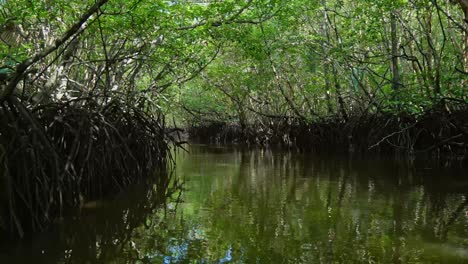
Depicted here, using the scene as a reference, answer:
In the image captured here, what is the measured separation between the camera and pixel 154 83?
34.0 ft

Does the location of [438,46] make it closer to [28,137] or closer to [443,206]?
[443,206]

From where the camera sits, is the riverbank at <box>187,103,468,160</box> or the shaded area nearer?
the shaded area

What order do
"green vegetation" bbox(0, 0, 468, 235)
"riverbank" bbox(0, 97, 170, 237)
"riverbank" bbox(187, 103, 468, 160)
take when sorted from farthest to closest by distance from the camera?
1. "riverbank" bbox(187, 103, 468, 160)
2. "green vegetation" bbox(0, 0, 468, 235)
3. "riverbank" bbox(0, 97, 170, 237)

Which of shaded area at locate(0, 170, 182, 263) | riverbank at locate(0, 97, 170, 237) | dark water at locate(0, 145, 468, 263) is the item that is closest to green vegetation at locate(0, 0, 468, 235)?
riverbank at locate(0, 97, 170, 237)

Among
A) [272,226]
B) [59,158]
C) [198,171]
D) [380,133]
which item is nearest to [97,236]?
[59,158]

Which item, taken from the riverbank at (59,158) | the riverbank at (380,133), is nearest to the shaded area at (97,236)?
the riverbank at (59,158)

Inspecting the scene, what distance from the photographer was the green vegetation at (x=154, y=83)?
393cm

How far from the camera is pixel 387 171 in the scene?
8.02 metres

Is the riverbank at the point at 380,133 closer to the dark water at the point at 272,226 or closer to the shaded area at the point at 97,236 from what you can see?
the dark water at the point at 272,226

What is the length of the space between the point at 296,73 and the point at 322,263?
11976 mm

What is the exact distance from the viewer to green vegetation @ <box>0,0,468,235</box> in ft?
12.9

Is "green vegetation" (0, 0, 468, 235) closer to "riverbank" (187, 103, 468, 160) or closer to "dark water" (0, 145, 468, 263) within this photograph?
"riverbank" (187, 103, 468, 160)

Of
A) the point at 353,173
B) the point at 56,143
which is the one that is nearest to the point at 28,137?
the point at 56,143

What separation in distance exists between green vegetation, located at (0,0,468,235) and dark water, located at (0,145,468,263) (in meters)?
0.45
